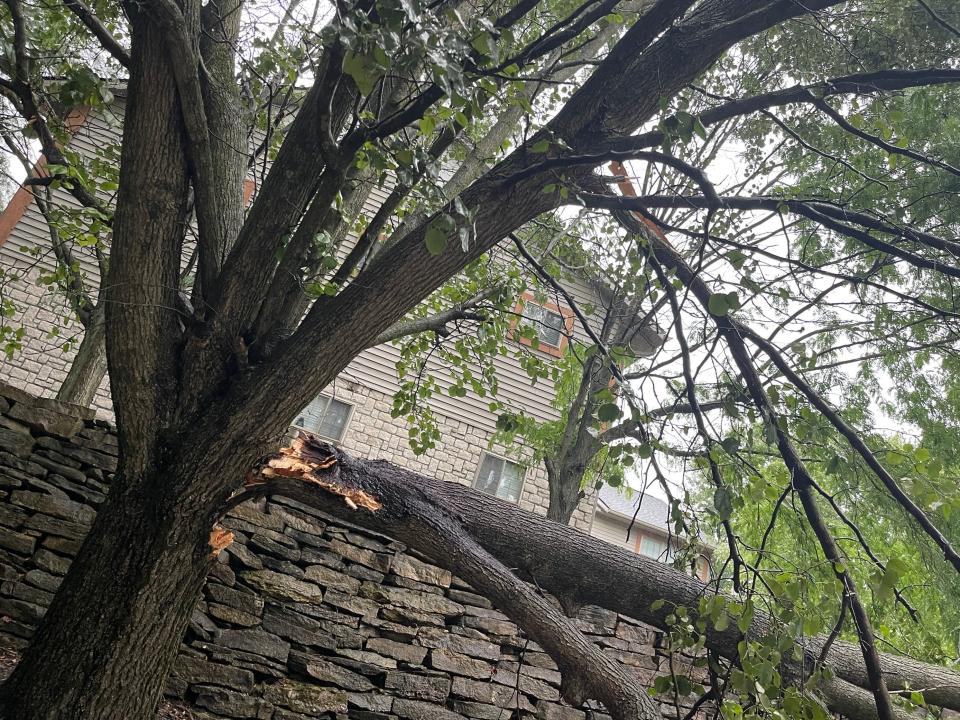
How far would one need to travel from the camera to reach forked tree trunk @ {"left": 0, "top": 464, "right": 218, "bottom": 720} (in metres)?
2.52

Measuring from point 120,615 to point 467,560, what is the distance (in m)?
1.41

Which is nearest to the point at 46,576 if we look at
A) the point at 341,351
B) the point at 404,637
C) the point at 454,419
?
the point at 404,637

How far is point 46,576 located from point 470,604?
8.11 feet

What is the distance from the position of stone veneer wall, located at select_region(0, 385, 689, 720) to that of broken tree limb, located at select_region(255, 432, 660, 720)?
3.57 ft

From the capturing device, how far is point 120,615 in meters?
2.62

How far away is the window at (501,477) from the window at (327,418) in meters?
2.11

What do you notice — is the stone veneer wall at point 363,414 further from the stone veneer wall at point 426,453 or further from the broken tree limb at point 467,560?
the broken tree limb at point 467,560

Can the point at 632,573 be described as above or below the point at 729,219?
below

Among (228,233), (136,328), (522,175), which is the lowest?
(136,328)

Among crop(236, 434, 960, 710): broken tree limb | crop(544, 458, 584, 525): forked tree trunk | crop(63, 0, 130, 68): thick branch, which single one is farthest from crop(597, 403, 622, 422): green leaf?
crop(544, 458, 584, 525): forked tree trunk

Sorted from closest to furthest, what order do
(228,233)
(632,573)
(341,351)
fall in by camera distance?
(341,351) → (228,233) → (632,573)

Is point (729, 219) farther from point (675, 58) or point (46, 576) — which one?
point (46, 576)

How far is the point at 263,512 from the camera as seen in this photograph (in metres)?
4.22

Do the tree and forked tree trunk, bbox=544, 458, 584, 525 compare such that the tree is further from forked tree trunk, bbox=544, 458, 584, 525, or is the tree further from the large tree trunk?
forked tree trunk, bbox=544, 458, 584, 525
